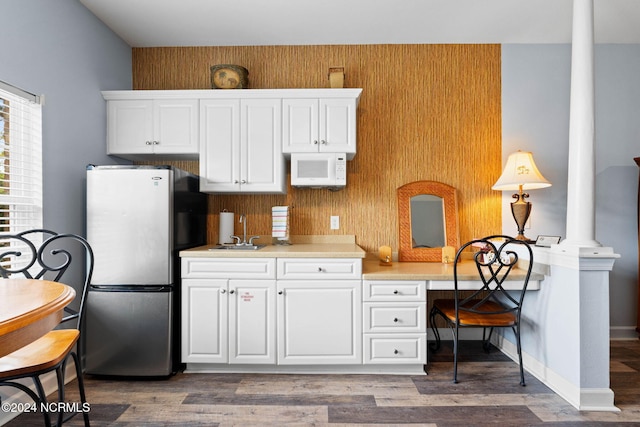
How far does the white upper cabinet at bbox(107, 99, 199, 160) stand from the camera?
10.0 ft

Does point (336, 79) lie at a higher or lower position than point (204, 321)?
higher

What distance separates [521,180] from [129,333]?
10.4ft

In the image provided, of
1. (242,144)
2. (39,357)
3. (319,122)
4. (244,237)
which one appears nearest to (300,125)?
(319,122)

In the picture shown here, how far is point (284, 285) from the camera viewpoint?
2.67m

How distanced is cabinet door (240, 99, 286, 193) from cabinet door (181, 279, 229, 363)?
90 cm

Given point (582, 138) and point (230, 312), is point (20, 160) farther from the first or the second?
point (582, 138)

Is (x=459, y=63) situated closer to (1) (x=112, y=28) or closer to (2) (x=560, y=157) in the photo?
(2) (x=560, y=157)

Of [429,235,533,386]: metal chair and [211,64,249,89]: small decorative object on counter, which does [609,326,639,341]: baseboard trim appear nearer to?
[429,235,533,386]: metal chair

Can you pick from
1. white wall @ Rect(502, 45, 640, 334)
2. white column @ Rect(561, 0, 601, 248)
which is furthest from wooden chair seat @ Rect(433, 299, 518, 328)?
white wall @ Rect(502, 45, 640, 334)

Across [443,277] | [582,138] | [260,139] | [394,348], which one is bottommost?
[394,348]

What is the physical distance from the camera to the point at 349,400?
7.60 feet

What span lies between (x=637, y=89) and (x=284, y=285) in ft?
11.9

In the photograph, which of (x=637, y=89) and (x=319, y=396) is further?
(x=637, y=89)

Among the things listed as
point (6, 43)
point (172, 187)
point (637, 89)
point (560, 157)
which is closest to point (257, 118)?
point (172, 187)
